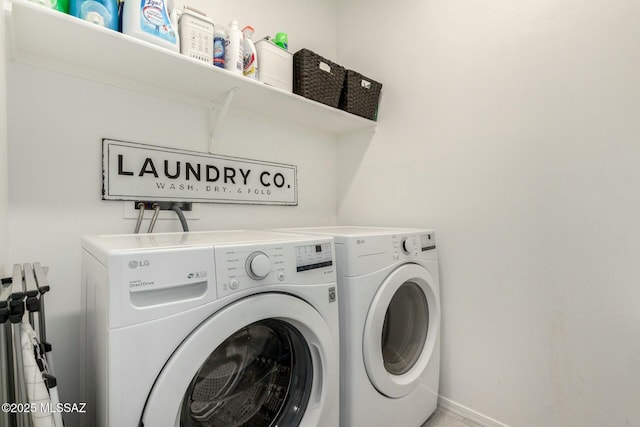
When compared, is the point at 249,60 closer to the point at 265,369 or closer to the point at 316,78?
the point at 316,78

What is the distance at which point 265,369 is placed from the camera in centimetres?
96

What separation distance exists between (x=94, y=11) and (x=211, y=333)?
107 cm

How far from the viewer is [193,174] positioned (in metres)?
1.44

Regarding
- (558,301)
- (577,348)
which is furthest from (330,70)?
(577,348)

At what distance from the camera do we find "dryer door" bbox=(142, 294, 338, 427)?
30.7 inches

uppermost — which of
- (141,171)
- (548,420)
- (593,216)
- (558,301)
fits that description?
(141,171)

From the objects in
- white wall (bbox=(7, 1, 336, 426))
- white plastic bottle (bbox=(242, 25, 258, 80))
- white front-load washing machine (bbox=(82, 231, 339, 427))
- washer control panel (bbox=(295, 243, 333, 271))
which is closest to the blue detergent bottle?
white wall (bbox=(7, 1, 336, 426))

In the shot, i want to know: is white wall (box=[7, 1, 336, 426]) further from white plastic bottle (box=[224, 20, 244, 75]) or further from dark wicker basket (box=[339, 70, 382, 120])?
dark wicker basket (box=[339, 70, 382, 120])

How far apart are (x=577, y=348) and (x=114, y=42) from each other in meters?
2.05

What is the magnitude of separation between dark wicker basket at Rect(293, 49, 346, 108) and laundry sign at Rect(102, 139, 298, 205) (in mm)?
458

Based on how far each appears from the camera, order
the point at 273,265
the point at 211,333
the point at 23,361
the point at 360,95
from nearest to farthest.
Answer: the point at 23,361 → the point at 211,333 → the point at 273,265 → the point at 360,95

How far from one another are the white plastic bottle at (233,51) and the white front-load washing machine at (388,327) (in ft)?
2.61

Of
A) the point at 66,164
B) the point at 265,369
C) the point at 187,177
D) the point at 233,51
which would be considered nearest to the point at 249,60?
the point at 233,51

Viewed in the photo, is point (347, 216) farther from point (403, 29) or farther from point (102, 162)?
point (102, 162)
